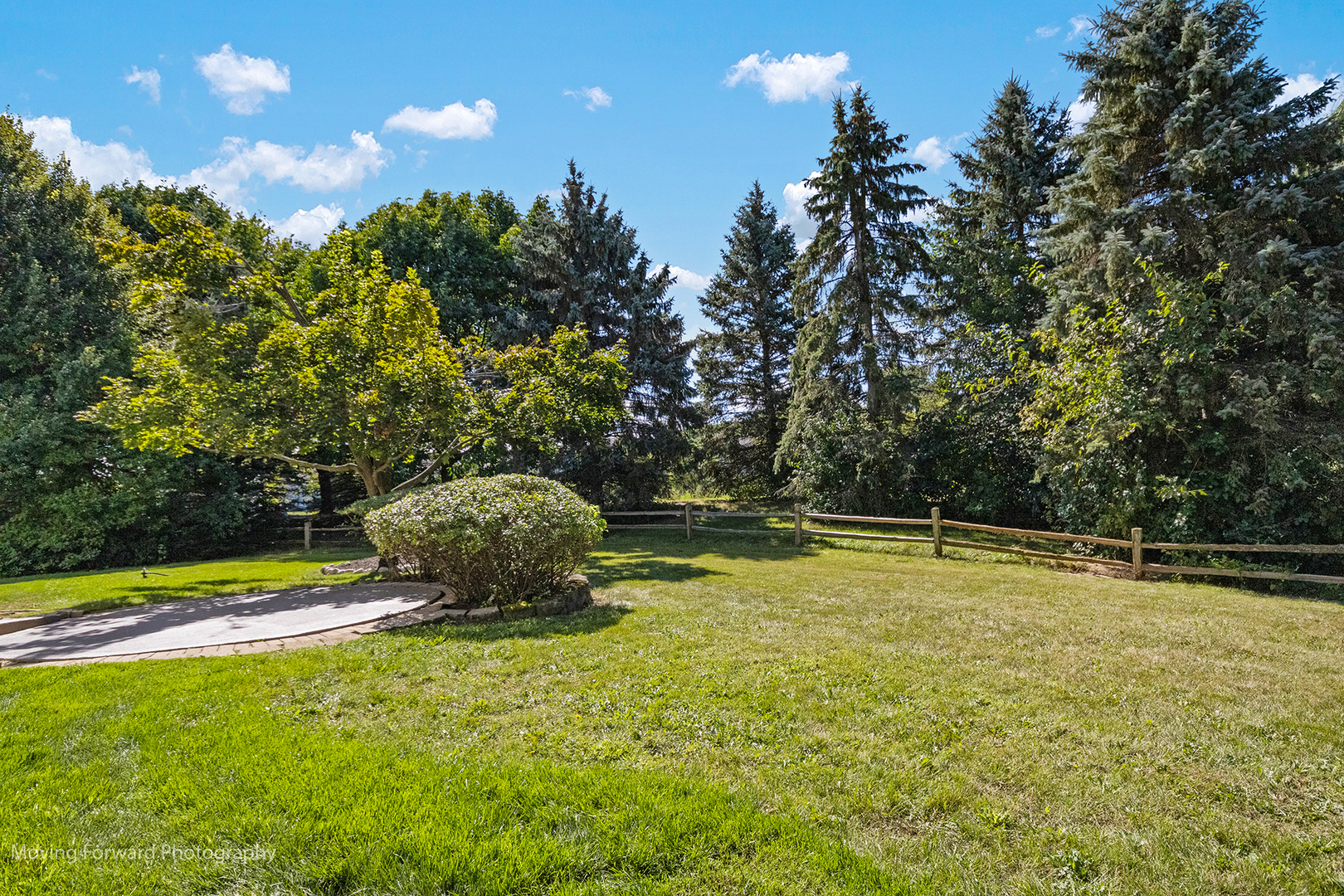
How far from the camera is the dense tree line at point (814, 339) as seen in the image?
932 centimetres

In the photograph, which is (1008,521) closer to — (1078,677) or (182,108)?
Result: (1078,677)

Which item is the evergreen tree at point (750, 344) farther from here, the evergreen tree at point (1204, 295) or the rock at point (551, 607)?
the rock at point (551, 607)

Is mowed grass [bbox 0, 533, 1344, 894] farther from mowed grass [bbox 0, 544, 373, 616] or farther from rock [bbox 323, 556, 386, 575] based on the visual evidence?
rock [bbox 323, 556, 386, 575]

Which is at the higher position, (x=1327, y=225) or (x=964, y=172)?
(x=964, y=172)

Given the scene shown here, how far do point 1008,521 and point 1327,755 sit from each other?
1351 cm

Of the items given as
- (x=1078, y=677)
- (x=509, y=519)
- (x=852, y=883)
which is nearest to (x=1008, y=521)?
(x=1078, y=677)

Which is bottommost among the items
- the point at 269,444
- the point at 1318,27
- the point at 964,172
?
the point at 269,444

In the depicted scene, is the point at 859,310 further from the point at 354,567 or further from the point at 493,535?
the point at 354,567

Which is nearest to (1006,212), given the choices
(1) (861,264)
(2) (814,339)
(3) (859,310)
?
(1) (861,264)

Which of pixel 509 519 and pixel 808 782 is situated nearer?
pixel 808 782

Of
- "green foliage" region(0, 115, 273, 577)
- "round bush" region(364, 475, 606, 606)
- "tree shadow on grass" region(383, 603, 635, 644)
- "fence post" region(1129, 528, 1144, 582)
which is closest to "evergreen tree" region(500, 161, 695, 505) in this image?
"green foliage" region(0, 115, 273, 577)

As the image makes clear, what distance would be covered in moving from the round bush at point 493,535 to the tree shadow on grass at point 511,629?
1.88 feet

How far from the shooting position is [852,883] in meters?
2.18

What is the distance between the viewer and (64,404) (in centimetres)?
1286
